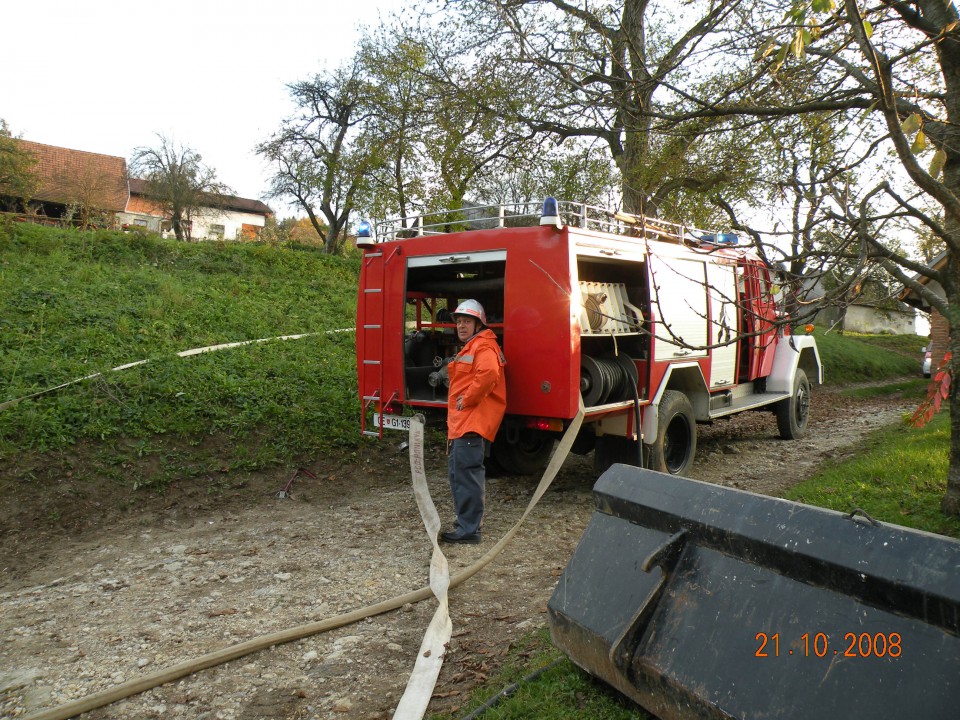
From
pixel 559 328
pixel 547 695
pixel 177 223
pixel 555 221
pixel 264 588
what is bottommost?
pixel 264 588

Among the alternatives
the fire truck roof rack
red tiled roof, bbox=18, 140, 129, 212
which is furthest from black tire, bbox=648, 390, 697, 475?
red tiled roof, bbox=18, 140, 129, 212

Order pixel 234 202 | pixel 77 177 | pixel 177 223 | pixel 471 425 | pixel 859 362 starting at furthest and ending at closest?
pixel 234 202
pixel 177 223
pixel 77 177
pixel 859 362
pixel 471 425

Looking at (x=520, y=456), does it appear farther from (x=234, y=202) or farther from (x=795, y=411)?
(x=234, y=202)

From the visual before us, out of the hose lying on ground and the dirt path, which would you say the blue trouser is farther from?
the hose lying on ground

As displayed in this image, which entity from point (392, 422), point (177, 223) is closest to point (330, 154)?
point (177, 223)

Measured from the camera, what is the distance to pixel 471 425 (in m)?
5.91

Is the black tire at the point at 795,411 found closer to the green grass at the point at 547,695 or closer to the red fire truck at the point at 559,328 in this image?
the red fire truck at the point at 559,328

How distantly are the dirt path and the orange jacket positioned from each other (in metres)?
0.97

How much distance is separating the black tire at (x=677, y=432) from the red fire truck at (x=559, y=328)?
0.06ft

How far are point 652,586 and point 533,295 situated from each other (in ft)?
13.5

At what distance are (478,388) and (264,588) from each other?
7.20ft

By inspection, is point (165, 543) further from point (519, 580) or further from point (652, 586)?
point (652, 586)

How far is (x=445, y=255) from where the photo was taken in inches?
275

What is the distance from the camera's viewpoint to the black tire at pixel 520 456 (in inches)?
325
